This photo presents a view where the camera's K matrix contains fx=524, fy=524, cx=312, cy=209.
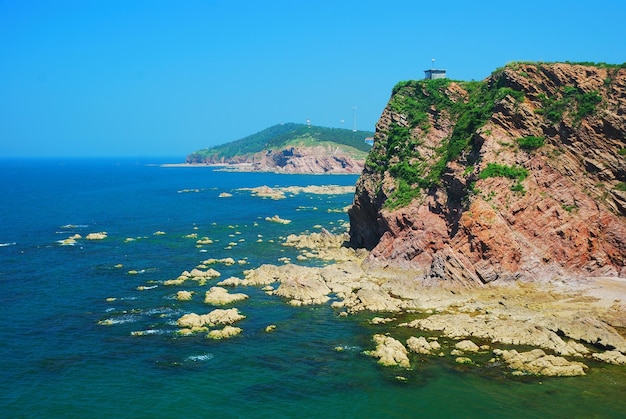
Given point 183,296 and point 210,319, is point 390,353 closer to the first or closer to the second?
point 210,319

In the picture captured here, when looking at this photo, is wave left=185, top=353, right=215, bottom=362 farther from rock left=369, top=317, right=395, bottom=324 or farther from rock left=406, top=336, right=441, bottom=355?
rock left=406, top=336, right=441, bottom=355

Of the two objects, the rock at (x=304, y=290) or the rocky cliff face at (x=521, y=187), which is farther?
the rocky cliff face at (x=521, y=187)

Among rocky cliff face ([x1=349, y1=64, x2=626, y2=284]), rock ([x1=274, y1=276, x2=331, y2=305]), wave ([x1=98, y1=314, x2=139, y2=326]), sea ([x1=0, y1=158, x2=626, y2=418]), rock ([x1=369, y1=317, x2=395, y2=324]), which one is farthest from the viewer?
rocky cliff face ([x1=349, y1=64, x2=626, y2=284])

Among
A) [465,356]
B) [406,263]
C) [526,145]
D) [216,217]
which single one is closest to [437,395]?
[465,356]

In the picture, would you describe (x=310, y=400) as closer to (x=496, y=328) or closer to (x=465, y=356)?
(x=465, y=356)

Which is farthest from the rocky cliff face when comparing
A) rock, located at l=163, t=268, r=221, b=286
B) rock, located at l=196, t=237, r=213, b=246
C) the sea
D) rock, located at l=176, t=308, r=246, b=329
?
rock, located at l=196, t=237, r=213, b=246

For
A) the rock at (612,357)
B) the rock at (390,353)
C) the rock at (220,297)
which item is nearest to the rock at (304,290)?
the rock at (220,297)

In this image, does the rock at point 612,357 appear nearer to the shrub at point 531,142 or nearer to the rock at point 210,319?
the shrub at point 531,142
